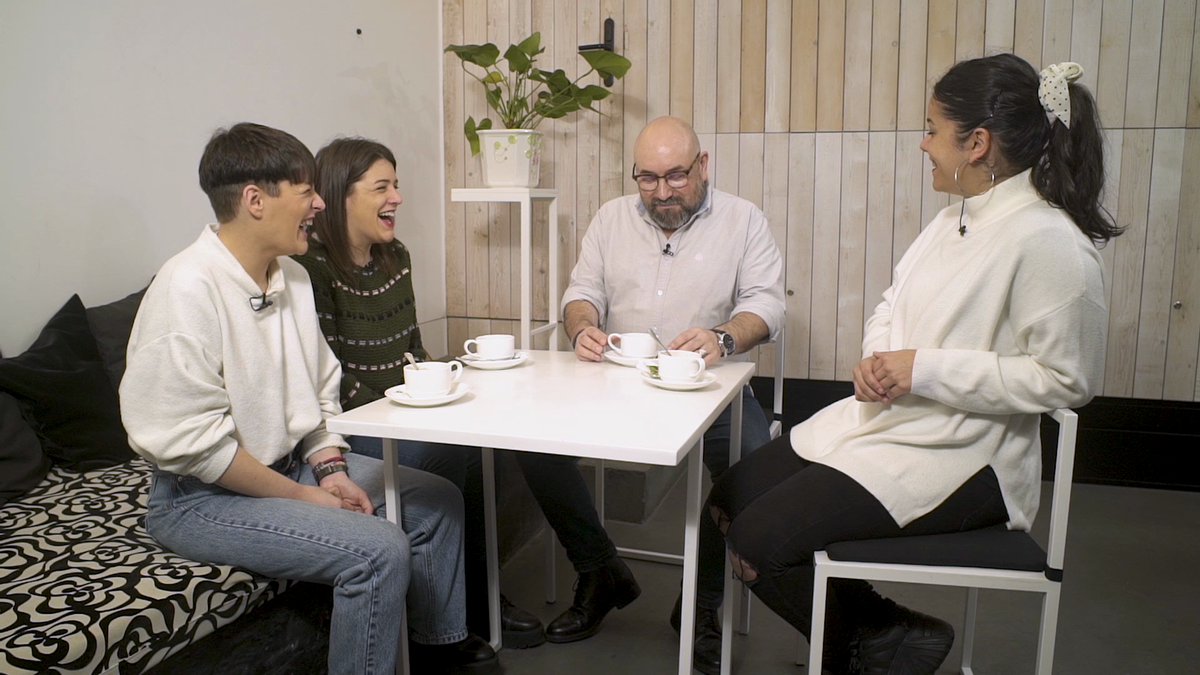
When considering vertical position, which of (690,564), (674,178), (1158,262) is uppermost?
(674,178)

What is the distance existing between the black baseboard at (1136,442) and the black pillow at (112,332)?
3090mm

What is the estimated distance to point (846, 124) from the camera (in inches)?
131

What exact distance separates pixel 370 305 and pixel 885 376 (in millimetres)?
1177

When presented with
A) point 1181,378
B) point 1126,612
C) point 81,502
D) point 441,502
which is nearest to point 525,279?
point 441,502

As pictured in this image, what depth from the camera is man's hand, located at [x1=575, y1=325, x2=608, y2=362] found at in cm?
192

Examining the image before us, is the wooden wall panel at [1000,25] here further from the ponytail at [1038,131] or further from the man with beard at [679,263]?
the ponytail at [1038,131]

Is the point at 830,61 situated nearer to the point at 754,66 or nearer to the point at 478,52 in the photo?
the point at 754,66

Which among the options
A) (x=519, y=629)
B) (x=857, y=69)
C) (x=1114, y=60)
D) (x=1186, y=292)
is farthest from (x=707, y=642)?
(x=1114, y=60)

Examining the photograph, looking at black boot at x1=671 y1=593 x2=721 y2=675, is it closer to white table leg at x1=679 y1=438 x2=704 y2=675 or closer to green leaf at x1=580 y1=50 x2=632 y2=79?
white table leg at x1=679 y1=438 x2=704 y2=675

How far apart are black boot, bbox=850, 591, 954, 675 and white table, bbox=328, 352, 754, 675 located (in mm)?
305

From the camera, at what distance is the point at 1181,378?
321 cm

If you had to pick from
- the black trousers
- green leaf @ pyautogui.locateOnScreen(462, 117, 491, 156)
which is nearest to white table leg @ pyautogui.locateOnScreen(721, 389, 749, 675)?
the black trousers

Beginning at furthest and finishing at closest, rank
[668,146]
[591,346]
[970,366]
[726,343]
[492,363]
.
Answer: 1. [668,146]
2. [726,343]
3. [591,346]
4. [492,363]
5. [970,366]

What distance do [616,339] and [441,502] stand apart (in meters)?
0.68
